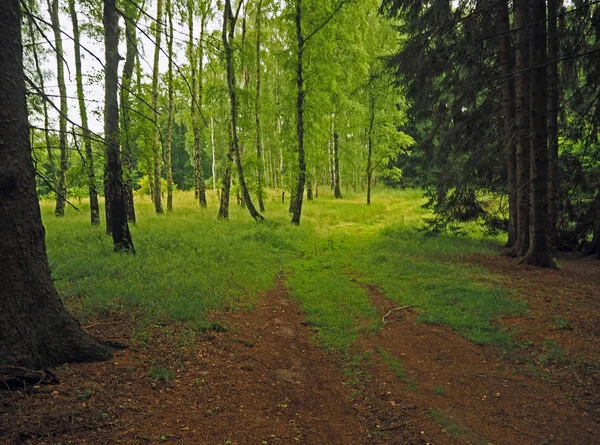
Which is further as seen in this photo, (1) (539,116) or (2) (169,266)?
(1) (539,116)

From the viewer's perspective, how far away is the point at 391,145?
2859 cm

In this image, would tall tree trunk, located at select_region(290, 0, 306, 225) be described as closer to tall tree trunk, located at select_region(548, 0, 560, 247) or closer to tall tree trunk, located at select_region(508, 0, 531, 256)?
tall tree trunk, located at select_region(508, 0, 531, 256)

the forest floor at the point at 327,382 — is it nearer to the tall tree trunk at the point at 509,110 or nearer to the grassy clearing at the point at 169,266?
the grassy clearing at the point at 169,266

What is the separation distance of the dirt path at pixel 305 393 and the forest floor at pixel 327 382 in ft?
0.06

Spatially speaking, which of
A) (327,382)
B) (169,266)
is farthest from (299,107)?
(327,382)

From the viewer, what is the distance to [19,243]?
3.79m

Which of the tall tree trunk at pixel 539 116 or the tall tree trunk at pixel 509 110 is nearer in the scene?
the tall tree trunk at pixel 539 116

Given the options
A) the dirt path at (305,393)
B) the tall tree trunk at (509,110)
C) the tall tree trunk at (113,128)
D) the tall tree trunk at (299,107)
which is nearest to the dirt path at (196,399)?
the dirt path at (305,393)

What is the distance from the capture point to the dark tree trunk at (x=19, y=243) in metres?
3.68

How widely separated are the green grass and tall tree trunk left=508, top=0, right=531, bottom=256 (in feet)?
Result: 6.43

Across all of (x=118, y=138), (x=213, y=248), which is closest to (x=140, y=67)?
(x=118, y=138)

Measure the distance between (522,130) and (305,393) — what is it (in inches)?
368

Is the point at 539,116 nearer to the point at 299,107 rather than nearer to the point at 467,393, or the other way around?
the point at 467,393

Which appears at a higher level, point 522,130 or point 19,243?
point 522,130
